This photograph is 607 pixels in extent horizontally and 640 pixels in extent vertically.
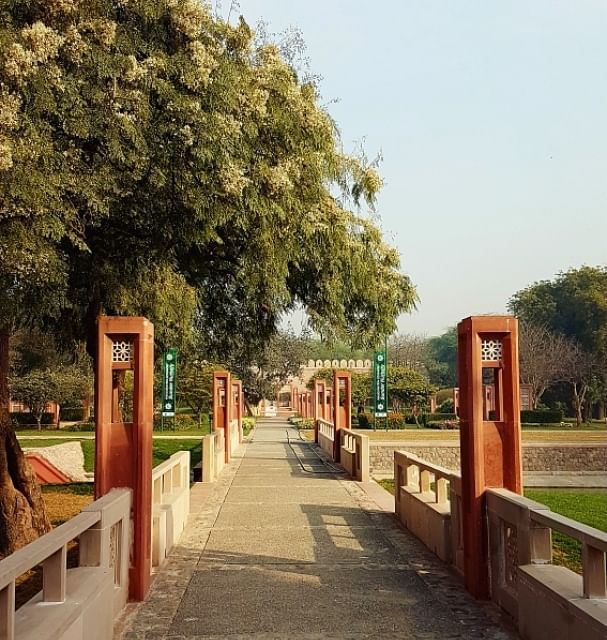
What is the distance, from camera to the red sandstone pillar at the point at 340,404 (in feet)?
68.1

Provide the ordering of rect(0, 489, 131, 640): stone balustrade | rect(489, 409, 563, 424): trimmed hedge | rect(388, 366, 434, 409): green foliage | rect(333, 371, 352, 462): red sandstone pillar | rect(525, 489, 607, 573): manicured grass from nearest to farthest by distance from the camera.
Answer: rect(0, 489, 131, 640): stone balustrade, rect(525, 489, 607, 573): manicured grass, rect(333, 371, 352, 462): red sandstone pillar, rect(388, 366, 434, 409): green foliage, rect(489, 409, 563, 424): trimmed hedge

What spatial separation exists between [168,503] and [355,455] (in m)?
8.77

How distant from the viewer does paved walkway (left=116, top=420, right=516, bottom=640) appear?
570 centimetres

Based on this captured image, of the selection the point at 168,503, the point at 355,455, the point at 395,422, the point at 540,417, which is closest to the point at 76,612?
the point at 168,503

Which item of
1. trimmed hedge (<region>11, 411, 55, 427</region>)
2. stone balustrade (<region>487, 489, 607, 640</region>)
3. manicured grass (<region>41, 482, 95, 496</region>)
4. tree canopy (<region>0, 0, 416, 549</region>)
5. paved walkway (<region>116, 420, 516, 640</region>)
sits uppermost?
tree canopy (<region>0, 0, 416, 549</region>)

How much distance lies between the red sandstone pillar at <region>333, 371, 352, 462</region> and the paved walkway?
312 inches

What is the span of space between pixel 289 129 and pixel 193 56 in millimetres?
1549

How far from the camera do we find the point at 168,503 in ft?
29.1

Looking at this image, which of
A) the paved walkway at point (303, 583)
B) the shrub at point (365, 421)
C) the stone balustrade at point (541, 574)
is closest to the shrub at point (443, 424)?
the shrub at point (365, 421)

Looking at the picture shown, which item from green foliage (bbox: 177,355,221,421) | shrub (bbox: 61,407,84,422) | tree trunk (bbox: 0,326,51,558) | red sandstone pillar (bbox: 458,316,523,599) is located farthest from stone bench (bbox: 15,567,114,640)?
shrub (bbox: 61,407,84,422)

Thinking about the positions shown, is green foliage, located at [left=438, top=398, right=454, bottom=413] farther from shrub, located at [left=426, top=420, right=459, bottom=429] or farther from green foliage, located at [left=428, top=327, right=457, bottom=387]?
green foliage, located at [left=428, top=327, right=457, bottom=387]

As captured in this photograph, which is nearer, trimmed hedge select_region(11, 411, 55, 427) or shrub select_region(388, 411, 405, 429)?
trimmed hedge select_region(11, 411, 55, 427)

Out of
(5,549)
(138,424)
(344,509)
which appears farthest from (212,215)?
(344,509)

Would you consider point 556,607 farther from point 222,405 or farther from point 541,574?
point 222,405
